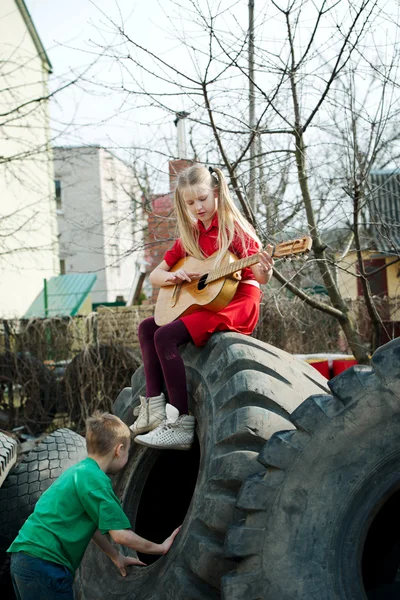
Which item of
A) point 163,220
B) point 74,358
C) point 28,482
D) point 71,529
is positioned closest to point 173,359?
point 71,529

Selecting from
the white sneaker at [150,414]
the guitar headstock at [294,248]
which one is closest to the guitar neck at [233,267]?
the guitar headstock at [294,248]

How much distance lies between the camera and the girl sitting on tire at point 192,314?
11.3ft

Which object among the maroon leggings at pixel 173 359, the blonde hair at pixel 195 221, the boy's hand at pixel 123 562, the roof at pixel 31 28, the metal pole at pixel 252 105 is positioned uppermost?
the roof at pixel 31 28

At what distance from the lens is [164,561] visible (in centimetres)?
303

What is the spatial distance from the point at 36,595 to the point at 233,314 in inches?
63.7

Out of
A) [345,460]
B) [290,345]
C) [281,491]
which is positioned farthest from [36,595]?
[290,345]

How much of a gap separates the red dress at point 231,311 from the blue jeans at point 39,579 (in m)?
1.29

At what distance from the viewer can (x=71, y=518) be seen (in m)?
3.00

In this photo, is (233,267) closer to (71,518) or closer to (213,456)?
(213,456)

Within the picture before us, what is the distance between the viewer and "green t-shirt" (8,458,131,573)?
2.94 meters

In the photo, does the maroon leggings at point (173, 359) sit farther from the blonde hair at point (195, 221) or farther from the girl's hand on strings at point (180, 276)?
the blonde hair at point (195, 221)

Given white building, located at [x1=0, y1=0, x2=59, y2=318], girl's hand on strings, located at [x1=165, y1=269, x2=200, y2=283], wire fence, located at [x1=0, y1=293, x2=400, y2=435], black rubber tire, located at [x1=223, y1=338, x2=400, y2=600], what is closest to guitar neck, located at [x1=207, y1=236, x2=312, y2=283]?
girl's hand on strings, located at [x1=165, y1=269, x2=200, y2=283]

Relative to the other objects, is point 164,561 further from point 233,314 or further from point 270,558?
point 233,314

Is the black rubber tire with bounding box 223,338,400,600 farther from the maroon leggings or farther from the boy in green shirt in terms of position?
the maroon leggings
